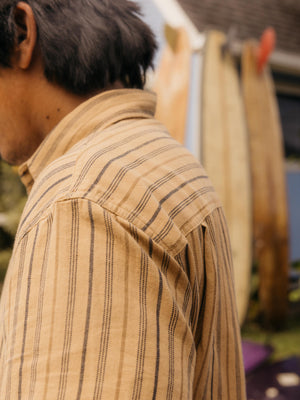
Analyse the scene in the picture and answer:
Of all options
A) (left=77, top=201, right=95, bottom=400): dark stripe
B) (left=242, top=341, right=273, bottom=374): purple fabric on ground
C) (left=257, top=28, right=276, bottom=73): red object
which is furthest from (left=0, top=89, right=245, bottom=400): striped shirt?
(left=257, top=28, right=276, bottom=73): red object

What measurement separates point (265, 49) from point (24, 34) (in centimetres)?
351

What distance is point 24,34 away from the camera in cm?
77

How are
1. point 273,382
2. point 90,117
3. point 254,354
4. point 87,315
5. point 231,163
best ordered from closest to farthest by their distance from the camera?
point 87,315 → point 90,117 → point 273,382 → point 254,354 → point 231,163

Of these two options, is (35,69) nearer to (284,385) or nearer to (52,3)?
(52,3)

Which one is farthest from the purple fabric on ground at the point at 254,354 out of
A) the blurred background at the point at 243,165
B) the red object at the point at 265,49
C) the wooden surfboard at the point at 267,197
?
the red object at the point at 265,49

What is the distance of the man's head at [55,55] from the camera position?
0.76m

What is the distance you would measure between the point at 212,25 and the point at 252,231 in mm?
2382

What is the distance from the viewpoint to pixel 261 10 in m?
5.44

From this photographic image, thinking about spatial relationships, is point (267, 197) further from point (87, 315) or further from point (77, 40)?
point (87, 315)

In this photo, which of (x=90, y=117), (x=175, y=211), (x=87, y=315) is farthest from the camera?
(x=90, y=117)

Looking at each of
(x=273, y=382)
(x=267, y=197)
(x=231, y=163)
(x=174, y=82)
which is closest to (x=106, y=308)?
(x=273, y=382)

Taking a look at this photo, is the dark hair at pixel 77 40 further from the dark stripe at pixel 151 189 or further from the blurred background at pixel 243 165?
the blurred background at pixel 243 165

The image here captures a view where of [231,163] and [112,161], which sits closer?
[112,161]

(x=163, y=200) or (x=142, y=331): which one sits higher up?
(x=163, y=200)
